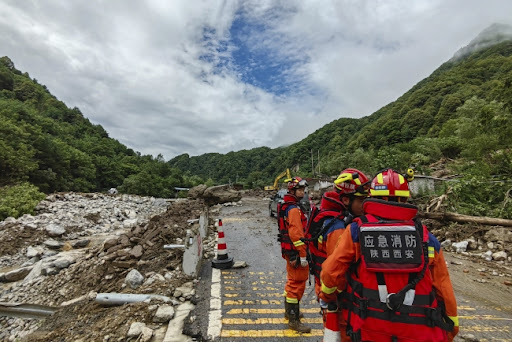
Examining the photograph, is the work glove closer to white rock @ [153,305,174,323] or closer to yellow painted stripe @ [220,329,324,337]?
yellow painted stripe @ [220,329,324,337]

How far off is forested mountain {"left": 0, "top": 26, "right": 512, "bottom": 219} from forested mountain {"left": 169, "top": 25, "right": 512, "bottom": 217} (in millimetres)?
51

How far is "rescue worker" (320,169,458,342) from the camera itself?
172 centimetres

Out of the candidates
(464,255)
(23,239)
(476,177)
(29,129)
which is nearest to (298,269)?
Result: (464,255)

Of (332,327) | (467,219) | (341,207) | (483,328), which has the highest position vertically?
(341,207)

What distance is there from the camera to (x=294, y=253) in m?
3.57

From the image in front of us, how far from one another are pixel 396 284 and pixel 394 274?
0.20 feet

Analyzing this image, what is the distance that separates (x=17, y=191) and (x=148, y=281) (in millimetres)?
19436

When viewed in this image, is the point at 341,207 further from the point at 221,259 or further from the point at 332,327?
the point at 221,259

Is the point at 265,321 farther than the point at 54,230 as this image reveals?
No

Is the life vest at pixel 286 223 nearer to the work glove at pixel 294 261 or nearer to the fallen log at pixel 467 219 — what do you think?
the work glove at pixel 294 261

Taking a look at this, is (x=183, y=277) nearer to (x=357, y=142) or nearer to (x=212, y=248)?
(x=212, y=248)

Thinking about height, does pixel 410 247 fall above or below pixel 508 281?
above

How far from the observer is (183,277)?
16.9ft

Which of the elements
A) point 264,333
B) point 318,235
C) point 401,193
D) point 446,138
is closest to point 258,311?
point 264,333
